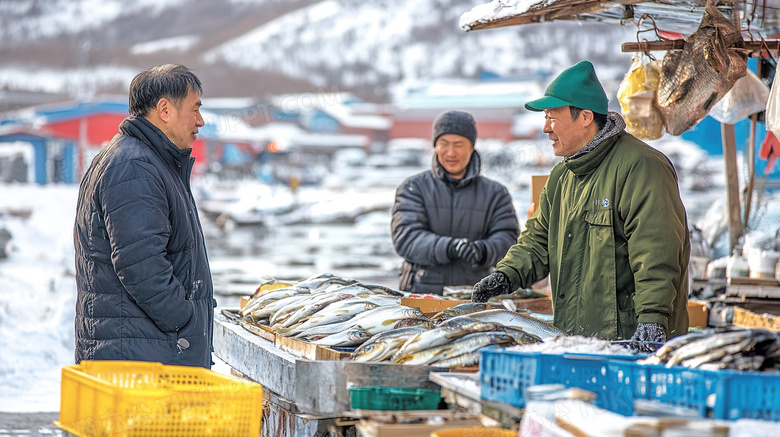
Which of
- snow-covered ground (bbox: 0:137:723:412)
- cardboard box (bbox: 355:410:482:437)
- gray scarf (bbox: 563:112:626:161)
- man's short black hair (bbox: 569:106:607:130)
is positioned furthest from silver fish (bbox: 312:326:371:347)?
snow-covered ground (bbox: 0:137:723:412)

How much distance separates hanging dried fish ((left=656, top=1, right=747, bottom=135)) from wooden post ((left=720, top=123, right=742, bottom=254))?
2.50m

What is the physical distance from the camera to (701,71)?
445 centimetres

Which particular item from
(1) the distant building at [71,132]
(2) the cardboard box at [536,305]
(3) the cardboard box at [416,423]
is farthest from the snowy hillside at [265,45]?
(3) the cardboard box at [416,423]

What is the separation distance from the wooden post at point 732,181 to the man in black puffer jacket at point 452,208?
271 cm

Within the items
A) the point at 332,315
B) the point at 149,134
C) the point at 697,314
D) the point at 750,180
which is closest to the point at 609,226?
the point at 332,315

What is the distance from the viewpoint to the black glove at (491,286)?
3.93 meters

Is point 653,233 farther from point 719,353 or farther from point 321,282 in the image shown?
point 321,282

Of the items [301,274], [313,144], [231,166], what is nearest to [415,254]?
[301,274]

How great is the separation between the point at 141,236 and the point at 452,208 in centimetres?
266

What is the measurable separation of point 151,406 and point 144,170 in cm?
109

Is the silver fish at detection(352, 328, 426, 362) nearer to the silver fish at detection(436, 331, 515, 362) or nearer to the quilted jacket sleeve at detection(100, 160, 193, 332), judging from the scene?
the silver fish at detection(436, 331, 515, 362)

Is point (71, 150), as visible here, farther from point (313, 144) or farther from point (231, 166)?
point (313, 144)

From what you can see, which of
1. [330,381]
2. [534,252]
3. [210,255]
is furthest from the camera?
[210,255]

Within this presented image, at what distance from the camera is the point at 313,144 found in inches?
2761
